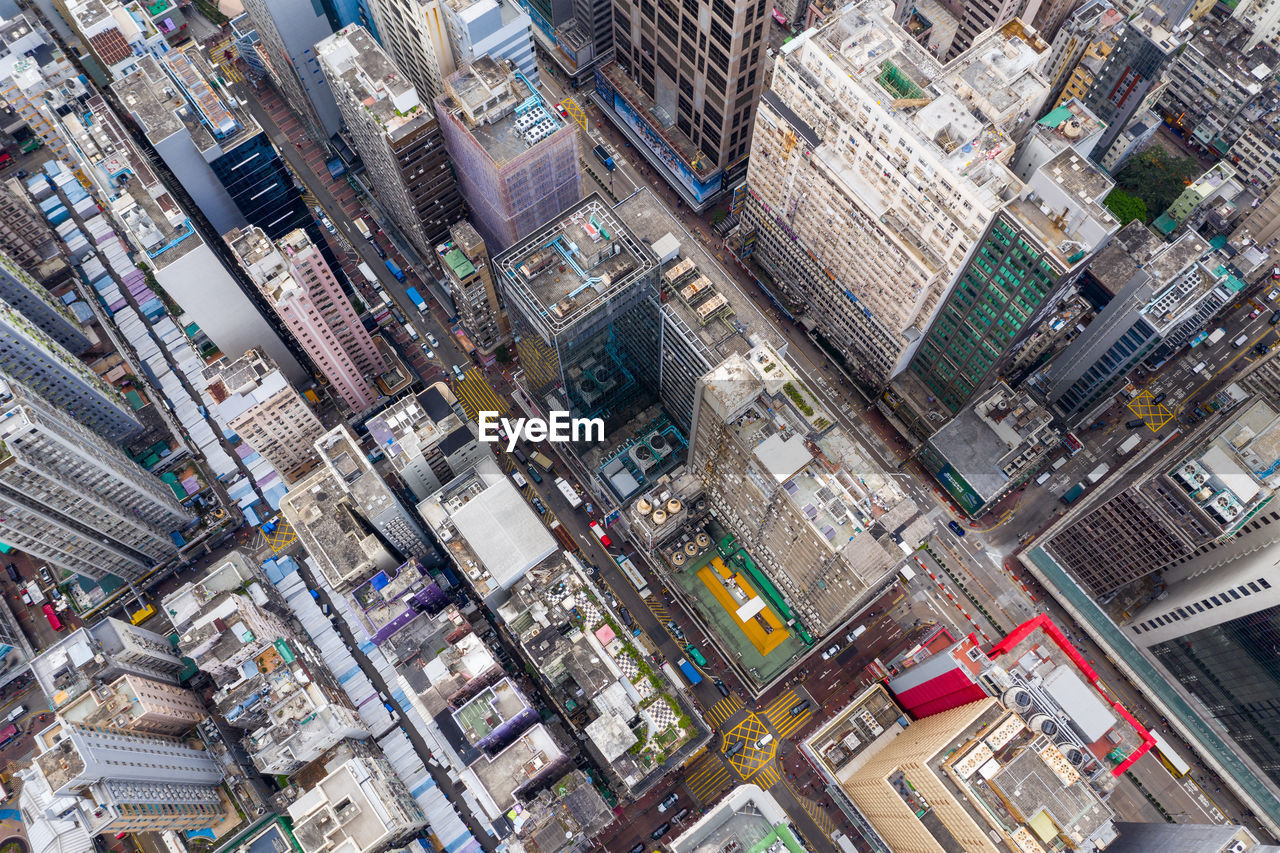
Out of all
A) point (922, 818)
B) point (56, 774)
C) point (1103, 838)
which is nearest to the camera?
point (1103, 838)

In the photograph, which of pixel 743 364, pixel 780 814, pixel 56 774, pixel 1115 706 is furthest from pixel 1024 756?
pixel 56 774

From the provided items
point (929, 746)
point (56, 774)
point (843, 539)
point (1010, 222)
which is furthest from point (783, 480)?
point (56, 774)

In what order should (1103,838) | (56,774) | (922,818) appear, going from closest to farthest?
(1103,838) < (922,818) < (56,774)

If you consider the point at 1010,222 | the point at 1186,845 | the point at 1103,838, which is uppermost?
the point at 1010,222

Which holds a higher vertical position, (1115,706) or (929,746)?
(929,746)

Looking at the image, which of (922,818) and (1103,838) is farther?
(922,818)

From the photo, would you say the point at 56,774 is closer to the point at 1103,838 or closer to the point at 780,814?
the point at 780,814

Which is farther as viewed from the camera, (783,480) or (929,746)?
(783,480)

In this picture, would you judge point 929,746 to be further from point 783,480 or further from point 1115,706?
point 783,480

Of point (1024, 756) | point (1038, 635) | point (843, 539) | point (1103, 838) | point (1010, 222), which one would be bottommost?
point (1103, 838)
